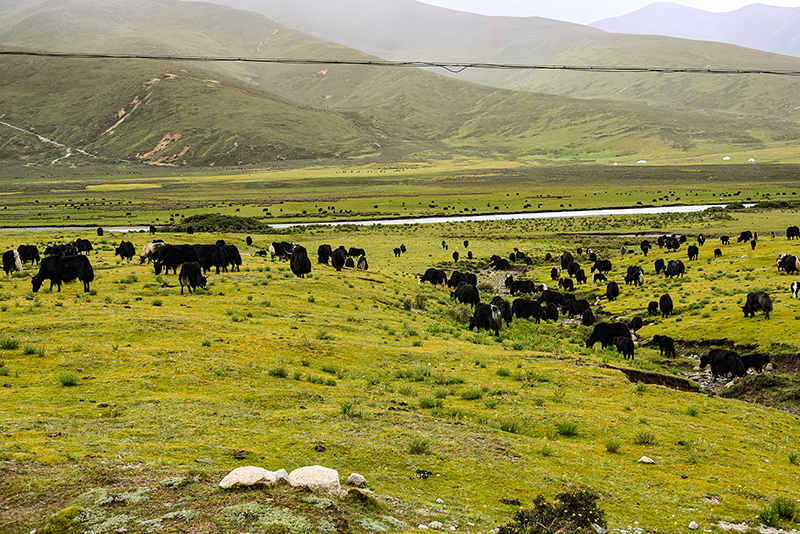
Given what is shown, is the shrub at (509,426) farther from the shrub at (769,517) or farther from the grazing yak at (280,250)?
the grazing yak at (280,250)

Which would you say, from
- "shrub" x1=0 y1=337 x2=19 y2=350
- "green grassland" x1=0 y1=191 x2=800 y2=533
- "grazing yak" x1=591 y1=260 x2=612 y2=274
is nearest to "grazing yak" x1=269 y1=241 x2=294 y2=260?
"green grassland" x1=0 y1=191 x2=800 y2=533

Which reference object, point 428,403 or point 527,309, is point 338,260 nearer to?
point 527,309

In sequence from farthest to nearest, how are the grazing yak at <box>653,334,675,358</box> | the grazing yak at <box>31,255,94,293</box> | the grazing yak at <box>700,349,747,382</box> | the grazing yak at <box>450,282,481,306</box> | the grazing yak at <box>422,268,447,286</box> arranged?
1. the grazing yak at <box>422,268,447,286</box>
2. the grazing yak at <box>450,282,481,306</box>
3. the grazing yak at <box>653,334,675,358</box>
4. the grazing yak at <box>31,255,94,293</box>
5. the grazing yak at <box>700,349,747,382</box>

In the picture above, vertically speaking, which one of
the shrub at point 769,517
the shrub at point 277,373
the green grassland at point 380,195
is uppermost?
the green grassland at point 380,195

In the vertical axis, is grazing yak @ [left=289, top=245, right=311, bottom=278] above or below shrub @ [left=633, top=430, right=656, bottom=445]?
above

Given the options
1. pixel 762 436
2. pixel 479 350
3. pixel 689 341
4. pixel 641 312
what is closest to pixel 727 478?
pixel 762 436

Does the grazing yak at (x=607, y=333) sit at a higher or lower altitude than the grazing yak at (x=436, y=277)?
lower

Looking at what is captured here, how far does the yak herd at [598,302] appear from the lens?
23.3 meters

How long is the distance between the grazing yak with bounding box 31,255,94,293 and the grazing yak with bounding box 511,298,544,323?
22.5 metres

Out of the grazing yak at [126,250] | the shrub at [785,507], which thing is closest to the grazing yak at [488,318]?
the shrub at [785,507]

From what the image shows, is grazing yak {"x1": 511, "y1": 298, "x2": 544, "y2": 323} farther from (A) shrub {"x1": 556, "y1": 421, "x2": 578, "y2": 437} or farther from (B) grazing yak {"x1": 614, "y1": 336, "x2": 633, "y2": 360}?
(A) shrub {"x1": 556, "y1": 421, "x2": 578, "y2": 437}

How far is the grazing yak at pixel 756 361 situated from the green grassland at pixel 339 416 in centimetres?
56

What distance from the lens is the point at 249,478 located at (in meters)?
7.33

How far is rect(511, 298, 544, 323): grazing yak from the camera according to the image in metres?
33.3
